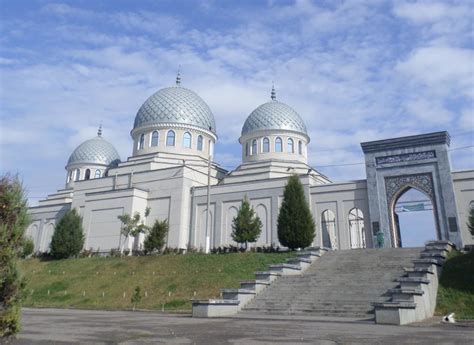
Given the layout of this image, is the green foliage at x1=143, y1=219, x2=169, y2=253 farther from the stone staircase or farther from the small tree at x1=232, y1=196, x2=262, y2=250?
the stone staircase

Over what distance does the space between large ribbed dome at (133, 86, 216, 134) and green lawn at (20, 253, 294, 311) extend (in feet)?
41.0

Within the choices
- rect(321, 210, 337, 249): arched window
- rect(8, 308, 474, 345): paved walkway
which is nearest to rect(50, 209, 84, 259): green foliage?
rect(321, 210, 337, 249): arched window

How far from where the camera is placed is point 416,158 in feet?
75.3

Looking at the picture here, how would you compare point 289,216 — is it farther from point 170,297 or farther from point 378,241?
point 170,297

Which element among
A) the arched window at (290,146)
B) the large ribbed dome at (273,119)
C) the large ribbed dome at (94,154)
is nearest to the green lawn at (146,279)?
the arched window at (290,146)

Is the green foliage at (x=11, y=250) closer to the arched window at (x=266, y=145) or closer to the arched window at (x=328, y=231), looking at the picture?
the arched window at (x=328, y=231)

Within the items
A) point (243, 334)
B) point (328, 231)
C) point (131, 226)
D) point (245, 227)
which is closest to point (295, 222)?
point (245, 227)

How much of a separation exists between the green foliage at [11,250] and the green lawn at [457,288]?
1003cm

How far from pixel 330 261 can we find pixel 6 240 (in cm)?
1358

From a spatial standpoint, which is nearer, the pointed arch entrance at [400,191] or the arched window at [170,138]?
the pointed arch entrance at [400,191]

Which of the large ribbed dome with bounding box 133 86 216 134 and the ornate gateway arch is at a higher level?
the large ribbed dome with bounding box 133 86 216 134

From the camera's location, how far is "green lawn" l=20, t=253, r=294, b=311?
1581 centimetres

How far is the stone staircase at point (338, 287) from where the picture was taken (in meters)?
11.3

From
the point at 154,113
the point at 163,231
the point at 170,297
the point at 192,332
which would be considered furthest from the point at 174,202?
the point at 192,332
